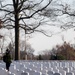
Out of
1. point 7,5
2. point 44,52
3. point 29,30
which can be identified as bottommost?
point 44,52

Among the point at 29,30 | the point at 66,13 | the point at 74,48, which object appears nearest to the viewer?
the point at 66,13

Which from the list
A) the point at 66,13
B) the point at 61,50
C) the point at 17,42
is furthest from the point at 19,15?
the point at 61,50

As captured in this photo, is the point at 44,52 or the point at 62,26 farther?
the point at 44,52

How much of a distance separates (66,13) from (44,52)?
171 ft

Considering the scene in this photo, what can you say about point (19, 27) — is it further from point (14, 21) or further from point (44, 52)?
point (44, 52)

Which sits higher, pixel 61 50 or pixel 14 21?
pixel 14 21

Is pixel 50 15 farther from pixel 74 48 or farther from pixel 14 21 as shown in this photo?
pixel 74 48

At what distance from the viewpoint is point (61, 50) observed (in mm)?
59906

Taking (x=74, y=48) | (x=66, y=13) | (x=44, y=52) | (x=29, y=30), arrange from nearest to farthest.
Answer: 1. (x=66, y=13)
2. (x=29, y=30)
3. (x=74, y=48)
4. (x=44, y=52)

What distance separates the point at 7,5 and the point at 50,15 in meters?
4.21

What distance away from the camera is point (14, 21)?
28938 mm

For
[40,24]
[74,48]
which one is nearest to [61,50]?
[74,48]

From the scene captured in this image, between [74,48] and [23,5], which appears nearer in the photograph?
[23,5]

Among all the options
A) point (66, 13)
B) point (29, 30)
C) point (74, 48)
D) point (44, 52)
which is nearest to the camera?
point (66, 13)
